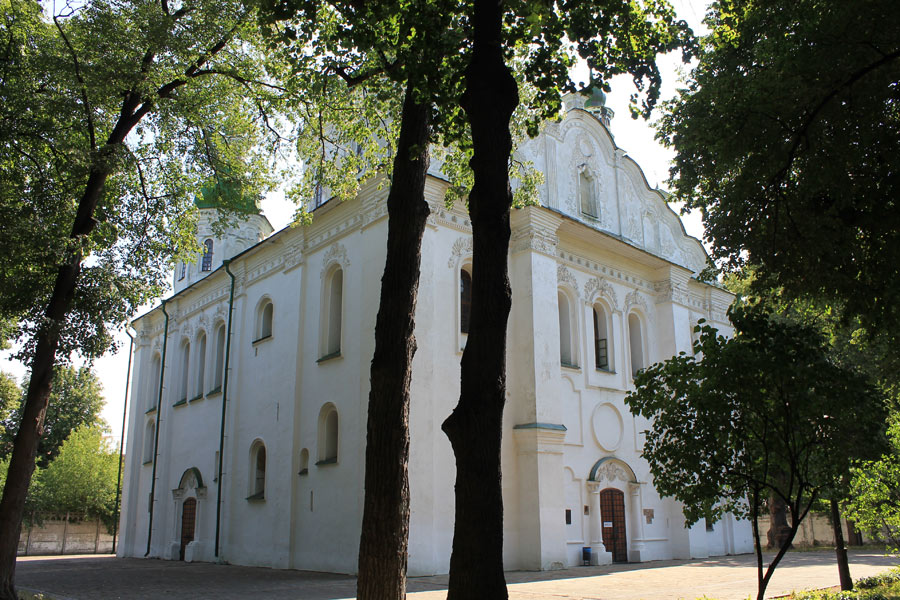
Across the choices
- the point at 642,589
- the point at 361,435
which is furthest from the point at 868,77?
the point at 361,435

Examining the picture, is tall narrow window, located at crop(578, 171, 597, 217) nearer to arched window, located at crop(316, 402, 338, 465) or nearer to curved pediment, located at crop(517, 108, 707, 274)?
curved pediment, located at crop(517, 108, 707, 274)

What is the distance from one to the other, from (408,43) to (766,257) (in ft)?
18.3

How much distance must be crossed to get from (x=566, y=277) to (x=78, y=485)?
31.8 meters

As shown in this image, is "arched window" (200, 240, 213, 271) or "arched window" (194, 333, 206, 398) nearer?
"arched window" (194, 333, 206, 398)

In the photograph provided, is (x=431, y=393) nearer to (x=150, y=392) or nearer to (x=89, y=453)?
(x=150, y=392)

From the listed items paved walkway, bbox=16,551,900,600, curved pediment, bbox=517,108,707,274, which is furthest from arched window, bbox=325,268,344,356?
curved pediment, bbox=517,108,707,274

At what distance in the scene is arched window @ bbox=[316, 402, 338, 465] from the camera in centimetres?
1917

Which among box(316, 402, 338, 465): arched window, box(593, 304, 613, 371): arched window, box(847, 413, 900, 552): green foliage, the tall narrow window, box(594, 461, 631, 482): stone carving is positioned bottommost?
box(847, 413, 900, 552): green foliage

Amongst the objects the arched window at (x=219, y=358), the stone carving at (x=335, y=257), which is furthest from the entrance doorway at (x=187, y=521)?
the stone carving at (x=335, y=257)

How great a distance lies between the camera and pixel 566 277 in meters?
21.8

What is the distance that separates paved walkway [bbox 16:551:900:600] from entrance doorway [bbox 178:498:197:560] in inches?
148

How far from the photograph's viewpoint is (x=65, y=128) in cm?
1348

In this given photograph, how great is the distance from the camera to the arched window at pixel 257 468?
21.8m

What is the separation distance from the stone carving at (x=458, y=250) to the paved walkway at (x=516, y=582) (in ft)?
24.6
